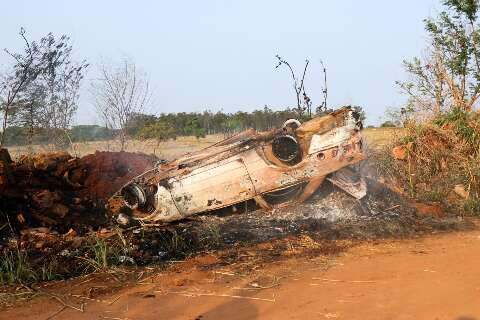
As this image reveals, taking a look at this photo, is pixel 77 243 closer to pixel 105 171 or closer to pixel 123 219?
pixel 123 219

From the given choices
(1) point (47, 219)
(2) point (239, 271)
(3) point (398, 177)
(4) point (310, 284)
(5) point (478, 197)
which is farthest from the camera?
(3) point (398, 177)

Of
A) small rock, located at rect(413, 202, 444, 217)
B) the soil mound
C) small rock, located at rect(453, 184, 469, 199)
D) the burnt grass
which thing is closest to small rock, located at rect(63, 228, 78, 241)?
the burnt grass

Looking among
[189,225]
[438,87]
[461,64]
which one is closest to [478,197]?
[189,225]

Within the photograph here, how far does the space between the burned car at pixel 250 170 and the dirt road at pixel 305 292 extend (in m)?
1.28

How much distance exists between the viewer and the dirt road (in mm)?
3980

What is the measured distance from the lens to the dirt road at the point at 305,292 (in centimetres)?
398

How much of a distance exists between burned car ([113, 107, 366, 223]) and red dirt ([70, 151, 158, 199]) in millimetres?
953

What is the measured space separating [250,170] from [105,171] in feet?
8.88

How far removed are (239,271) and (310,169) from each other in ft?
7.23

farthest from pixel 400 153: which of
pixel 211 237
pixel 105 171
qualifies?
pixel 105 171

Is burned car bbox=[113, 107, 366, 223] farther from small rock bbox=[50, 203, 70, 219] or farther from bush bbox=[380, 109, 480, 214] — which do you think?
bush bbox=[380, 109, 480, 214]

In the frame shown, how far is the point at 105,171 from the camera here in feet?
26.6

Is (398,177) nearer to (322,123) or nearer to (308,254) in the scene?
(322,123)

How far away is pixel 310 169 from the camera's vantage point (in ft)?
22.4
